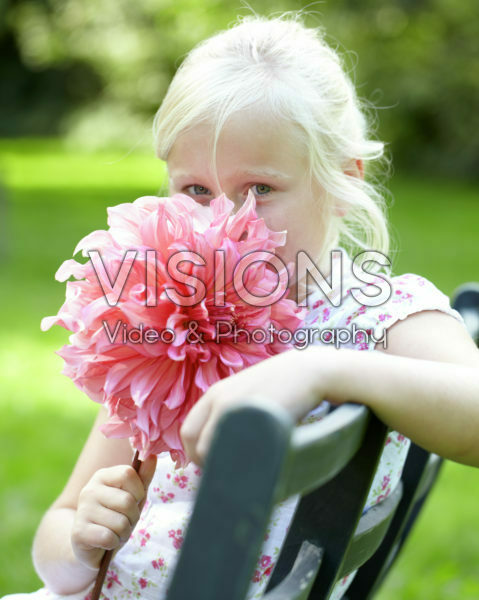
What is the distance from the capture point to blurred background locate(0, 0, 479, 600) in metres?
4.12

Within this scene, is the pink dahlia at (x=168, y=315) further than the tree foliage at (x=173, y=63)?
No

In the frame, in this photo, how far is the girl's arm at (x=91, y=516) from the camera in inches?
60.5

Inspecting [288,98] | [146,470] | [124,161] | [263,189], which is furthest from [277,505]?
[124,161]

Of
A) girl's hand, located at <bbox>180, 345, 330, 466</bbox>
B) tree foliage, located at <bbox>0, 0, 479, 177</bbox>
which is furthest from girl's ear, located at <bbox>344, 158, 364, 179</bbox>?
tree foliage, located at <bbox>0, 0, 479, 177</bbox>

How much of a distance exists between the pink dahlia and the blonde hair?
456mm

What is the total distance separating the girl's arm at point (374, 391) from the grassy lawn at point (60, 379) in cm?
124

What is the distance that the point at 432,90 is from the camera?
68.9 feet

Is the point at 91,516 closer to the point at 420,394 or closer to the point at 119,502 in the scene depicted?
the point at 119,502

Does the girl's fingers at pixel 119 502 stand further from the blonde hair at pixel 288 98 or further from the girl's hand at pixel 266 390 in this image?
the blonde hair at pixel 288 98

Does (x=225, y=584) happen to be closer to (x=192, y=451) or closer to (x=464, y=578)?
(x=192, y=451)

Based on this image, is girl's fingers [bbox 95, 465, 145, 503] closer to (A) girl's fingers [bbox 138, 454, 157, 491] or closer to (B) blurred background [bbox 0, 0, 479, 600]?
(A) girl's fingers [bbox 138, 454, 157, 491]

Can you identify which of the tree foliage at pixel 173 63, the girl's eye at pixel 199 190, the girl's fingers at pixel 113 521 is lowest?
the girl's fingers at pixel 113 521

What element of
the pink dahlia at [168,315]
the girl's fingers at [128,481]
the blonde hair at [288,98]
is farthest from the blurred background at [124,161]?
the girl's fingers at [128,481]

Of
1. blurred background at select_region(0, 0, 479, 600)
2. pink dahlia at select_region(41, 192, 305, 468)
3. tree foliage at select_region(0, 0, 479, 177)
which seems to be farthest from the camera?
tree foliage at select_region(0, 0, 479, 177)
